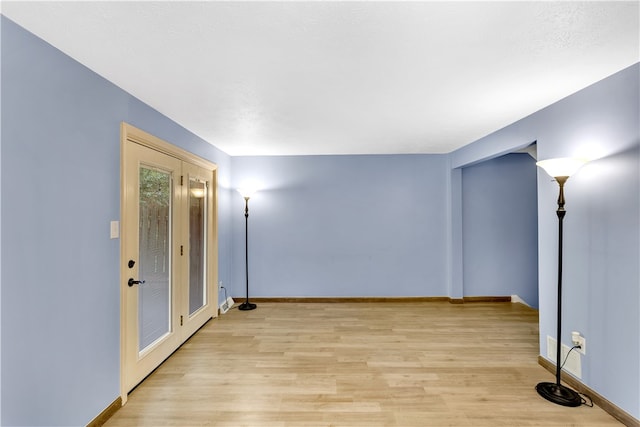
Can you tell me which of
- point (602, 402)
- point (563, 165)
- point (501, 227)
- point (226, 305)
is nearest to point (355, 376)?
point (602, 402)

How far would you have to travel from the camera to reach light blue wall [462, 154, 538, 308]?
462cm

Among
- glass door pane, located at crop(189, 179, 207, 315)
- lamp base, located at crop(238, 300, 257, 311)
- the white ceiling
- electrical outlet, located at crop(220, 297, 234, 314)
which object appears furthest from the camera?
lamp base, located at crop(238, 300, 257, 311)

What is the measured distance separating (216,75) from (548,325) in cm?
343

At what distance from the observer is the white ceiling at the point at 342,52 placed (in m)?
1.35

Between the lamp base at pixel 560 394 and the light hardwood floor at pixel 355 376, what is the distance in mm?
43

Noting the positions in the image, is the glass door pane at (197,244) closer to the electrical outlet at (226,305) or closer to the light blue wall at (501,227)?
the electrical outlet at (226,305)

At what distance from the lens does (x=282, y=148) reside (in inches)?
164

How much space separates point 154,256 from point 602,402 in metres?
3.67

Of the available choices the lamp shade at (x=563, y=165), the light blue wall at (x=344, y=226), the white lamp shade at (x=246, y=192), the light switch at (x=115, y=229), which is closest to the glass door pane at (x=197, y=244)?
the white lamp shade at (x=246, y=192)

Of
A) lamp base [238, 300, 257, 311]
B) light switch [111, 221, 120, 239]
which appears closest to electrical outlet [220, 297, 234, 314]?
lamp base [238, 300, 257, 311]

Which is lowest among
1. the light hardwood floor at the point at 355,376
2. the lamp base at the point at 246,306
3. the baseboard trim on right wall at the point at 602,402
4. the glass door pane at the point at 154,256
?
the light hardwood floor at the point at 355,376

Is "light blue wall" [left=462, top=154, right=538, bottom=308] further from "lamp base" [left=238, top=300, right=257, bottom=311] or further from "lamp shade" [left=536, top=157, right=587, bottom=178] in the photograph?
"lamp base" [left=238, top=300, right=257, bottom=311]

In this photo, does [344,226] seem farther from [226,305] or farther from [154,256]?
[154,256]

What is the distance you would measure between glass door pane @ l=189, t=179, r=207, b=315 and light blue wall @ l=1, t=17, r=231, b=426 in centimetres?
131
